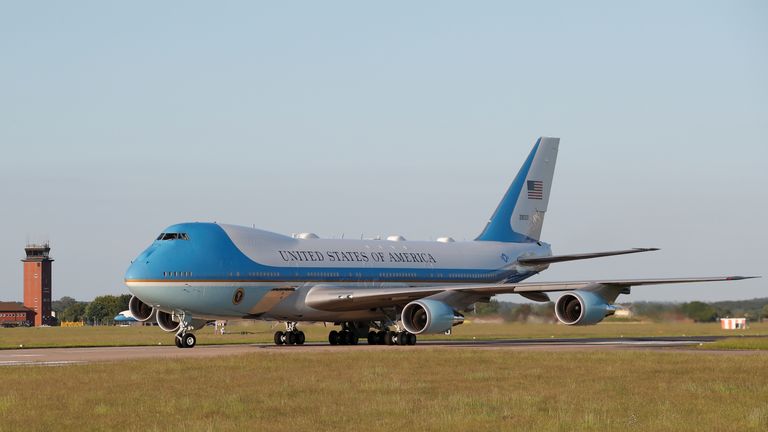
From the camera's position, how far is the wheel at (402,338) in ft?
154

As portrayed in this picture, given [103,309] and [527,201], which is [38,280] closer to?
[103,309]

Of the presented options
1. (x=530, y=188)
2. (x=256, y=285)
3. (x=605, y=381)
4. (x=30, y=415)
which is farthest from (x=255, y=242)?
(x=30, y=415)

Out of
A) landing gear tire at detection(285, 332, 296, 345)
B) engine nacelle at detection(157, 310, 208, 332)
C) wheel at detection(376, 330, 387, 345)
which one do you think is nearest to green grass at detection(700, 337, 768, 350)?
wheel at detection(376, 330, 387, 345)

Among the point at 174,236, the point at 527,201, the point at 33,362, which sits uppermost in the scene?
the point at 527,201

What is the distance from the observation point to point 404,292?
45.1m

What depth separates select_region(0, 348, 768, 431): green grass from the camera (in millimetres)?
18516

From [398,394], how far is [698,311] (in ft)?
115

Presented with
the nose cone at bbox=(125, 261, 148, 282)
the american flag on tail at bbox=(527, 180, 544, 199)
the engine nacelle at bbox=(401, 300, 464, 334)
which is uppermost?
the american flag on tail at bbox=(527, 180, 544, 199)

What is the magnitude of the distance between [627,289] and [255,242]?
14795 mm

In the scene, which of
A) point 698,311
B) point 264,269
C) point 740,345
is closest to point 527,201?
point 698,311

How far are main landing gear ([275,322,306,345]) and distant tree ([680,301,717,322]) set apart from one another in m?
18.1

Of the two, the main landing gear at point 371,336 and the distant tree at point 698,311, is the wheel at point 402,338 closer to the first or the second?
the main landing gear at point 371,336

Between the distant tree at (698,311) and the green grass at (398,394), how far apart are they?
21192mm

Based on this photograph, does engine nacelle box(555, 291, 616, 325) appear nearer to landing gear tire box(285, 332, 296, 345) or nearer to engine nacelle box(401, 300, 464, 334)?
engine nacelle box(401, 300, 464, 334)
